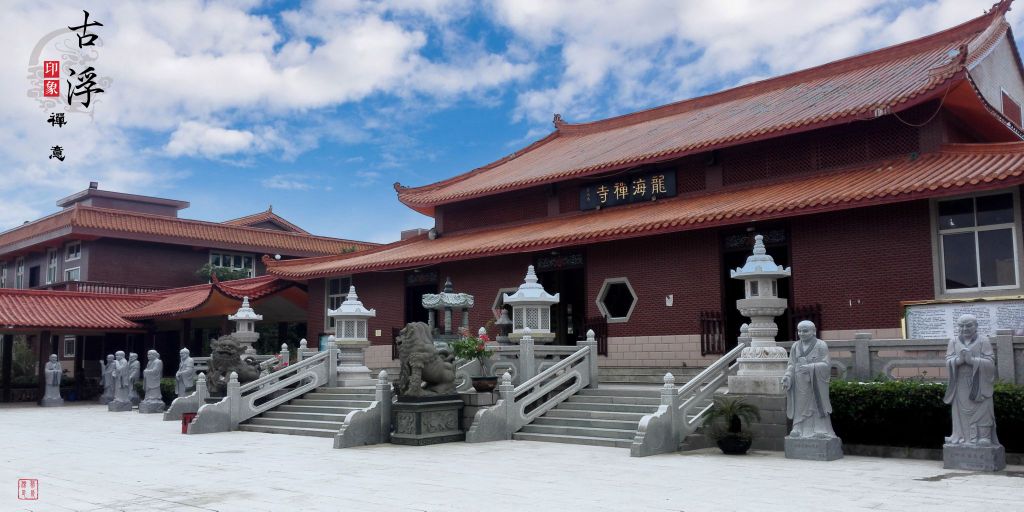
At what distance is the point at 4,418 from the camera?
69.2ft

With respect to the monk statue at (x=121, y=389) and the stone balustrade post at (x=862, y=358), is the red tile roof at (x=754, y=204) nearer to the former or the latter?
the stone balustrade post at (x=862, y=358)

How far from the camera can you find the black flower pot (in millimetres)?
11359

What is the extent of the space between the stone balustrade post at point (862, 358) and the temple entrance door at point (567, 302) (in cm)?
905

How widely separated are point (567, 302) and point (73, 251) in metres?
24.1

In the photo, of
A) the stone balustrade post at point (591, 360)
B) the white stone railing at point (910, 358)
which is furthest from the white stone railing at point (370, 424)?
the white stone railing at point (910, 358)

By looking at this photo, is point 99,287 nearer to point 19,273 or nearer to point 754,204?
point 19,273

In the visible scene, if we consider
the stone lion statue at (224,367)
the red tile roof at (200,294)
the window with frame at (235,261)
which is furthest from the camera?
the window with frame at (235,261)

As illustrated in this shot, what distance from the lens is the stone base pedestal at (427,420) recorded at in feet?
44.0

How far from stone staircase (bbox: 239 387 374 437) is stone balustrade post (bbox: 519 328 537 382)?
3.21 metres

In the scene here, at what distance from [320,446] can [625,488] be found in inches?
260

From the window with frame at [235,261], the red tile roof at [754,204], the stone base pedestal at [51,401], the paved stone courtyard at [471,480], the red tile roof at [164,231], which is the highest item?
the red tile roof at [164,231]

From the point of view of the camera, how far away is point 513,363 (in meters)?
15.0

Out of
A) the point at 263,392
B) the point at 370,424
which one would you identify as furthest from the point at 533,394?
Result: the point at 263,392

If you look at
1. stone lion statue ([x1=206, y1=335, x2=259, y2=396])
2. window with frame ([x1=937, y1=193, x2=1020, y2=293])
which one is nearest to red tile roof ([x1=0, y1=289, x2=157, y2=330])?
stone lion statue ([x1=206, y1=335, x2=259, y2=396])
